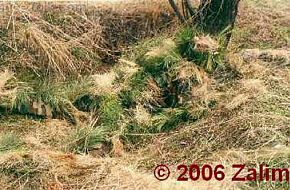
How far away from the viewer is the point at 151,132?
481 cm

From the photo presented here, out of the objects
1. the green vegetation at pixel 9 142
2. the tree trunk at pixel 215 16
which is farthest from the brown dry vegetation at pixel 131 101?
the tree trunk at pixel 215 16

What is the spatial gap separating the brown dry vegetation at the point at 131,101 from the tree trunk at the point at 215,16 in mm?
188

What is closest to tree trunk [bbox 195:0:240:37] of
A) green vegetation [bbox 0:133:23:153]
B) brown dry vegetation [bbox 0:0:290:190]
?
brown dry vegetation [bbox 0:0:290:190]

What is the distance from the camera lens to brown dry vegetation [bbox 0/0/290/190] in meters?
4.25

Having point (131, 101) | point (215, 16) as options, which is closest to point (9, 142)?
point (131, 101)

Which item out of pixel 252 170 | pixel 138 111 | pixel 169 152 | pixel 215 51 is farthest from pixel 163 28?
pixel 252 170

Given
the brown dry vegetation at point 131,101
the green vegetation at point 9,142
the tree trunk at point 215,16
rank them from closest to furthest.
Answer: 1. the brown dry vegetation at point 131,101
2. the green vegetation at point 9,142
3. the tree trunk at point 215,16

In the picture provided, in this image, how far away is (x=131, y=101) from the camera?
501 centimetres

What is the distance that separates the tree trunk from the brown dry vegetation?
0.62 feet

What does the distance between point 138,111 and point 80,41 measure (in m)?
1.00

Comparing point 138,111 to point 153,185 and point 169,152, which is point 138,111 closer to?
point 169,152

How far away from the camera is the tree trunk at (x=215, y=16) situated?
5.20 metres

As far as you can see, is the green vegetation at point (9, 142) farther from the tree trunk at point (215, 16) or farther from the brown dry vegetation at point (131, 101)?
the tree trunk at point (215, 16)

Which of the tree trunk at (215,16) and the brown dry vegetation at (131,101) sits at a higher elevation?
the tree trunk at (215,16)
